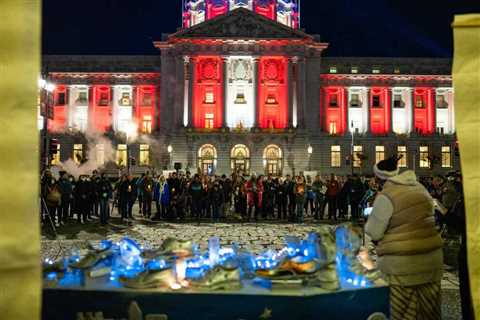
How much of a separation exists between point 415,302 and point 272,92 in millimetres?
53375

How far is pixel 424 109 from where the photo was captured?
59.8m

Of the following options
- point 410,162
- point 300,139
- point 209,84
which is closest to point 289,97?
point 300,139

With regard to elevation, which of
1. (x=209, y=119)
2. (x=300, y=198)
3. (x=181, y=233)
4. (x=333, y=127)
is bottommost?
(x=181, y=233)

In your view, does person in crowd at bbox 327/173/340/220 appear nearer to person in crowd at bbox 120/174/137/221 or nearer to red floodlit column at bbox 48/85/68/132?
person in crowd at bbox 120/174/137/221

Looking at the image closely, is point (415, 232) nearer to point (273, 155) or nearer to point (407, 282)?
point (407, 282)

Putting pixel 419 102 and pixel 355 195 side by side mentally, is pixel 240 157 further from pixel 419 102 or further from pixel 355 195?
pixel 355 195

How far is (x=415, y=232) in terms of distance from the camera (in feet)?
13.2

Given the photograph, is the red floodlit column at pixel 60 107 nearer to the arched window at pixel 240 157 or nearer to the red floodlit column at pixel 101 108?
the red floodlit column at pixel 101 108

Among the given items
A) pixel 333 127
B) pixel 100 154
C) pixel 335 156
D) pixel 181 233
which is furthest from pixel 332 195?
pixel 100 154

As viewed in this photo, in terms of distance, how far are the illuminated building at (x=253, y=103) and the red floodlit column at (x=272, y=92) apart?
0.12 metres

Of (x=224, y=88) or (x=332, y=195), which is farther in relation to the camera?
(x=224, y=88)

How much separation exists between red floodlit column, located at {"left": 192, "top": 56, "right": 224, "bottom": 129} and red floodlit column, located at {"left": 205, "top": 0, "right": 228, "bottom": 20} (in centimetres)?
1316

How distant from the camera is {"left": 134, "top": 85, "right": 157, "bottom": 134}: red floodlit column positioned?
191 ft

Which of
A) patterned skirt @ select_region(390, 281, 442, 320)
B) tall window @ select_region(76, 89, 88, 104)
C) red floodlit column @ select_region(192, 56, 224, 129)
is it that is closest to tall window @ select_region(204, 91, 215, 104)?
red floodlit column @ select_region(192, 56, 224, 129)
